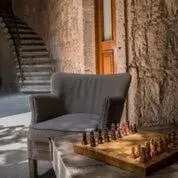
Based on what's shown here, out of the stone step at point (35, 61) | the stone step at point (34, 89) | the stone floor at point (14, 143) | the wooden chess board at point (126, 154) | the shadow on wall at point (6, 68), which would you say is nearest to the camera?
the wooden chess board at point (126, 154)

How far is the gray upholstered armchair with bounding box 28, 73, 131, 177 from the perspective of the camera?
→ 120 inches

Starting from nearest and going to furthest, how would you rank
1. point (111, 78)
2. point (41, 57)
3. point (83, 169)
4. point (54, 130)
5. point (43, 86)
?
point (83, 169), point (54, 130), point (111, 78), point (43, 86), point (41, 57)

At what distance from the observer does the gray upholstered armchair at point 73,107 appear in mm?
3045

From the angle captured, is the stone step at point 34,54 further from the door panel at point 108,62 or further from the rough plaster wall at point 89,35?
the door panel at point 108,62

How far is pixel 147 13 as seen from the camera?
12.5 feet

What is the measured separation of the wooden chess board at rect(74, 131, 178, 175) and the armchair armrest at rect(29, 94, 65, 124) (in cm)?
95

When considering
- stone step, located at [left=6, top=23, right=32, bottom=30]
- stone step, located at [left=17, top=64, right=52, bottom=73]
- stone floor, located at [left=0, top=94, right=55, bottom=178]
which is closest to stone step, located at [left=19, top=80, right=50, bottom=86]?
stone step, located at [left=17, top=64, right=52, bottom=73]

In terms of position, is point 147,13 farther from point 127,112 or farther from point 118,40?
point 127,112

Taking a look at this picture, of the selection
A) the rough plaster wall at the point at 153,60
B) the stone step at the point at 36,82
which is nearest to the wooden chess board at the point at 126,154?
the rough plaster wall at the point at 153,60

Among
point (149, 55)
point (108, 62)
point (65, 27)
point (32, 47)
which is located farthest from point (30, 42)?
point (149, 55)

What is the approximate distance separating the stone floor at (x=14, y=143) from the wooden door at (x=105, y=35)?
1438mm

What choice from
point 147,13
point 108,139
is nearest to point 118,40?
point 147,13

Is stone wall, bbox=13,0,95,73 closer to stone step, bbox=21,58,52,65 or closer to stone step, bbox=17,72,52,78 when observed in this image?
stone step, bbox=21,58,52,65

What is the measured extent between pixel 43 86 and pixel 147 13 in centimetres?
599
